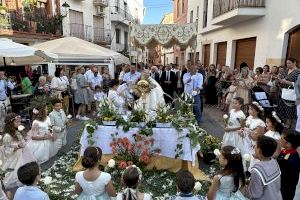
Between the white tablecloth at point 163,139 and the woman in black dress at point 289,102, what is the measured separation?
346 centimetres

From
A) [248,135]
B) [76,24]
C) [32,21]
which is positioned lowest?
[248,135]

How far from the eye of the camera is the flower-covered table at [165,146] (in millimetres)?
5004


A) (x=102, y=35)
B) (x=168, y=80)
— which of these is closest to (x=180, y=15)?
(x=102, y=35)

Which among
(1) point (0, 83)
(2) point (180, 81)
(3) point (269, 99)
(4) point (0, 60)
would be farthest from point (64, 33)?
(3) point (269, 99)

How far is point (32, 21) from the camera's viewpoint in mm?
16984

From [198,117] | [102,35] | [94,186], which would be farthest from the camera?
[102,35]

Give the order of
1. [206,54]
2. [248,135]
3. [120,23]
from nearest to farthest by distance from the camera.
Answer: [248,135] → [206,54] → [120,23]

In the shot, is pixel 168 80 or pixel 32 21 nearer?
pixel 168 80

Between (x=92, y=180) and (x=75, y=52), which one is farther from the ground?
(x=75, y=52)

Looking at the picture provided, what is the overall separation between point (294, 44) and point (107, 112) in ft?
25.3

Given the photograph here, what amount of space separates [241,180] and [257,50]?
1014cm

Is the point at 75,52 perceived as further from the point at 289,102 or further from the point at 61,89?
the point at 289,102

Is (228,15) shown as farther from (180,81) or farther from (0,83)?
(0,83)

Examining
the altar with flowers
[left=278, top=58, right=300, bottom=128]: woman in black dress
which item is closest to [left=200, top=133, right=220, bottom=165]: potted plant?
the altar with flowers
